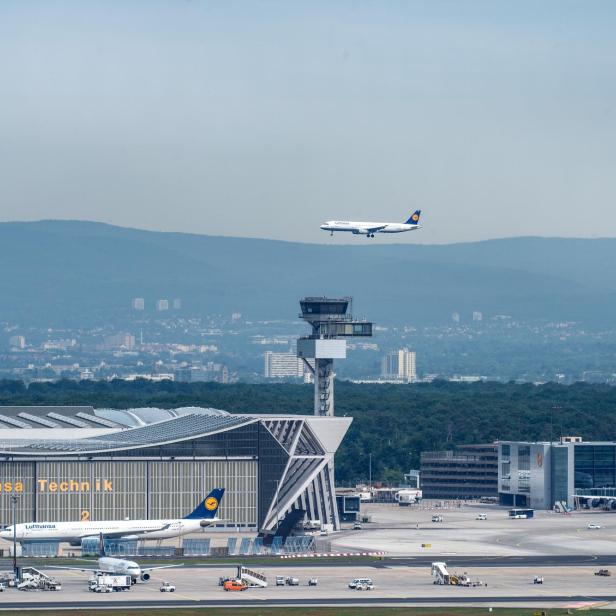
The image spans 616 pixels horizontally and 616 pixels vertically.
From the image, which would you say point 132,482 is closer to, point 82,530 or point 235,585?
point 82,530

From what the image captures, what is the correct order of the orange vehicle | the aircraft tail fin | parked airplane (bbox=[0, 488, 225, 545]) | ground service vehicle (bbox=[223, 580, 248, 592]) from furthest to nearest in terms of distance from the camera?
the aircraft tail fin < parked airplane (bbox=[0, 488, 225, 545]) < the orange vehicle < ground service vehicle (bbox=[223, 580, 248, 592])

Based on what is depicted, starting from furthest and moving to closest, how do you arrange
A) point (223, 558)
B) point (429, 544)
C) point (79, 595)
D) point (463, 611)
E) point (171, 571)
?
point (429, 544)
point (223, 558)
point (171, 571)
point (79, 595)
point (463, 611)

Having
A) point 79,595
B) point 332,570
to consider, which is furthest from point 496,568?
point 79,595

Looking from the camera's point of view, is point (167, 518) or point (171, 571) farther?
point (167, 518)

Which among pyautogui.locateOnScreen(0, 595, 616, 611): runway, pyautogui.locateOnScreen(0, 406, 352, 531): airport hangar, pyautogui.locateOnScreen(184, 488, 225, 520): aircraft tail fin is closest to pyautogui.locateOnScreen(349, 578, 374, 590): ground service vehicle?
pyautogui.locateOnScreen(0, 595, 616, 611): runway

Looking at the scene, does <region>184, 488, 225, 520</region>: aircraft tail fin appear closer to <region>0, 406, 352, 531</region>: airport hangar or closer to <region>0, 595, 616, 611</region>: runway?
<region>0, 406, 352, 531</region>: airport hangar

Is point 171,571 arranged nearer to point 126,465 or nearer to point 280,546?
point 280,546

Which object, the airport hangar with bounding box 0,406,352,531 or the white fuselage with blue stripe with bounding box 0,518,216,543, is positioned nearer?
the white fuselage with blue stripe with bounding box 0,518,216,543
